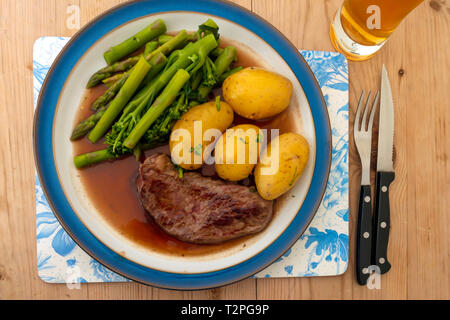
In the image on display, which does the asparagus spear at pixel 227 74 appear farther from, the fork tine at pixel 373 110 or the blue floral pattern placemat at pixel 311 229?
the fork tine at pixel 373 110

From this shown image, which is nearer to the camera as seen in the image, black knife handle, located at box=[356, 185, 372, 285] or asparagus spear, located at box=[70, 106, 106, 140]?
asparagus spear, located at box=[70, 106, 106, 140]

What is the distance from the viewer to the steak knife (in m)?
1.89

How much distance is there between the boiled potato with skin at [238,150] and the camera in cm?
165

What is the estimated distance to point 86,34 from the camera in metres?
1.74

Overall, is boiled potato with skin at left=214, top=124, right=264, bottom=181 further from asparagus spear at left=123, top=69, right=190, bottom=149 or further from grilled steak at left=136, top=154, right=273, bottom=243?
asparagus spear at left=123, top=69, right=190, bottom=149

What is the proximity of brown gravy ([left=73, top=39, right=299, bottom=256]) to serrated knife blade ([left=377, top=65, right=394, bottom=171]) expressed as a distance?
2.93 feet

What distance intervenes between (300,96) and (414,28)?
2.90 feet

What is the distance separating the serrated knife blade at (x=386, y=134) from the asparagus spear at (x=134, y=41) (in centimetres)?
130

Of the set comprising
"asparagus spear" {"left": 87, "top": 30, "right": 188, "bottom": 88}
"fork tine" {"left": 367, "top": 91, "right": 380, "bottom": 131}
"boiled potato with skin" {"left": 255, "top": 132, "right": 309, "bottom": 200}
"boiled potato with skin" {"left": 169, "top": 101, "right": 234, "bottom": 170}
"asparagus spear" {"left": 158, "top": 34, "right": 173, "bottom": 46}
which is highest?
"asparagus spear" {"left": 158, "top": 34, "right": 173, "bottom": 46}

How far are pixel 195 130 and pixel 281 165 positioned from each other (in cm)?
45

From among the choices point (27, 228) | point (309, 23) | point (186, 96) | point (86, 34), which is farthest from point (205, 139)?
point (27, 228)

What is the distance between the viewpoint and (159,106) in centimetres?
166

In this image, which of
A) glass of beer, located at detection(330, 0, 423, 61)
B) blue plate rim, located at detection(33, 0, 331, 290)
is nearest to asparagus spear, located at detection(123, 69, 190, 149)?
blue plate rim, located at detection(33, 0, 331, 290)

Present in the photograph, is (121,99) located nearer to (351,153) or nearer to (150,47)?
(150,47)
